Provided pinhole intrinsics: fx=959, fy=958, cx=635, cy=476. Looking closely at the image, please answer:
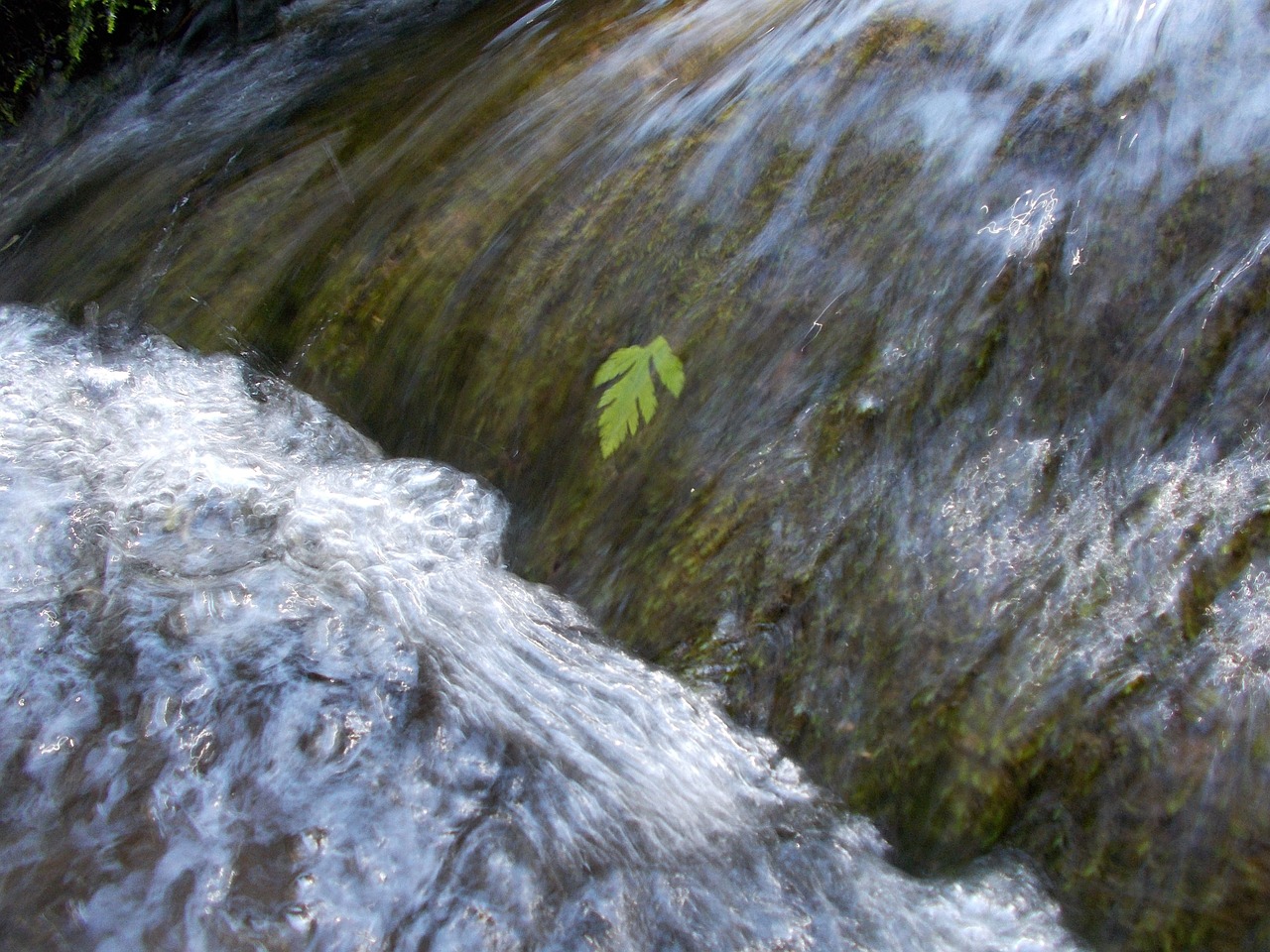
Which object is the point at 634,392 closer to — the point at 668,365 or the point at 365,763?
the point at 668,365

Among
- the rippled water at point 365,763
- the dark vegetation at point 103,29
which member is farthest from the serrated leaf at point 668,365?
the dark vegetation at point 103,29

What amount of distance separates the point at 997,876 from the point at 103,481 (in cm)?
266

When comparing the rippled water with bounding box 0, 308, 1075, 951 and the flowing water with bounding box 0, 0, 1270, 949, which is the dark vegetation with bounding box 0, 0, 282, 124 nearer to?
the flowing water with bounding box 0, 0, 1270, 949

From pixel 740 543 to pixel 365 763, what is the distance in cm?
100

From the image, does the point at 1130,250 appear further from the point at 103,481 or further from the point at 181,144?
the point at 181,144

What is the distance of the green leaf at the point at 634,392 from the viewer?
2.57 meters

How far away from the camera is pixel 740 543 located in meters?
2.35

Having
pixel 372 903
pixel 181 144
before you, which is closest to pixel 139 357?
pixel 181 144

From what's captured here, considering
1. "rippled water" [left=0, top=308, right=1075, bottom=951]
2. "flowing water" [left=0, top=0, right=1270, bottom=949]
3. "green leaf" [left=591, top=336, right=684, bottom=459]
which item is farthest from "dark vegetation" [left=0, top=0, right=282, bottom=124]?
"green leaf" [left=591, top=336, right=684, bottom=459]

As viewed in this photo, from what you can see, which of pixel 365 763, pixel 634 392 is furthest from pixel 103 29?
pixel 365 763

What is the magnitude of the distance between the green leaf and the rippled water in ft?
1.55

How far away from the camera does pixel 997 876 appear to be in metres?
1.92

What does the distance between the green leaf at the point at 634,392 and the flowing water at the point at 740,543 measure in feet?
0.18

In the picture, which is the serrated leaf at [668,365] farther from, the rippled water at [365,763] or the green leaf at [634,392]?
the rippled water at [365,763]
